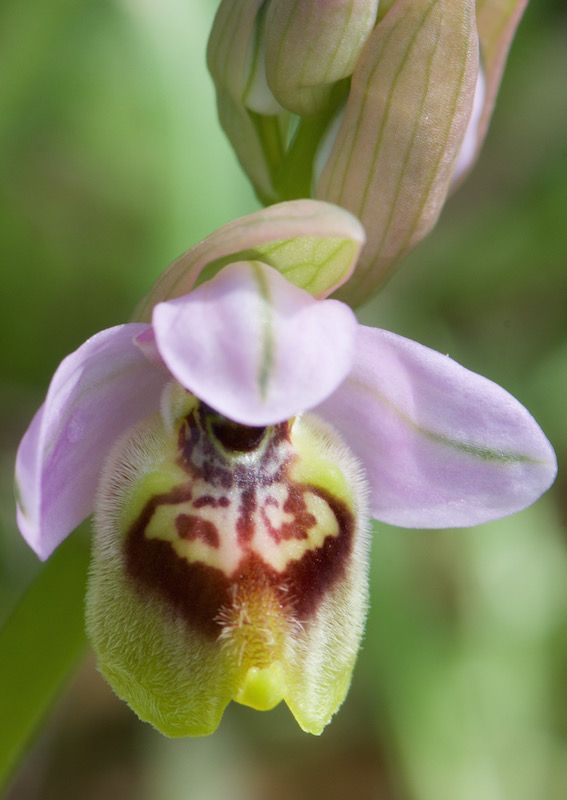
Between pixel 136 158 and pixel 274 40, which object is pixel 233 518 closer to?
pixel 274 40

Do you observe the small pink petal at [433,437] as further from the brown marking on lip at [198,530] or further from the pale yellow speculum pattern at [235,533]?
the brown marking on lip at [198,530]

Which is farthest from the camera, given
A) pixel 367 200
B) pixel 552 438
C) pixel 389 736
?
pixel 552 438

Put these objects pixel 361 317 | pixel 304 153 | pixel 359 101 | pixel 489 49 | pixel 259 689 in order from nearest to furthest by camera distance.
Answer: pixel 259 689 < pixel 359 101 < pixel 304 153 < pixel 489 49 < pixel 361 317

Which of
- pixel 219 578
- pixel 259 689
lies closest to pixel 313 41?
pixel 219 578

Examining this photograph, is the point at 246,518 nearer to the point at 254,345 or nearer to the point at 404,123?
the point at 254,345

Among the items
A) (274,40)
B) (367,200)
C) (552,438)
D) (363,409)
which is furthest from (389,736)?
(274,40)

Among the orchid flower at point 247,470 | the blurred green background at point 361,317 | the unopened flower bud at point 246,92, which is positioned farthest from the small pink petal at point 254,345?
the blurred green background at point 361,317
